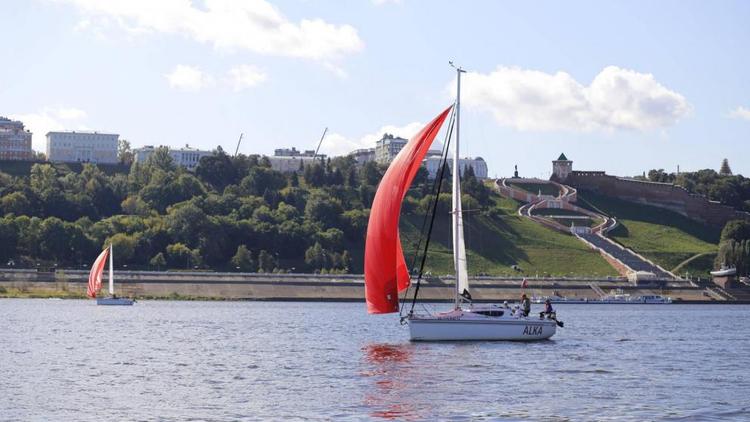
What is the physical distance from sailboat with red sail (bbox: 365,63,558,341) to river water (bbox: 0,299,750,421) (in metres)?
0.82

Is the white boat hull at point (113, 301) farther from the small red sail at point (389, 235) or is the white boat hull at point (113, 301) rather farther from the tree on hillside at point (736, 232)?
the tree on hillside at point (736, 232)

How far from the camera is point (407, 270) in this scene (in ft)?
Answer: 172

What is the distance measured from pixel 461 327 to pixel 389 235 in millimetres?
5432

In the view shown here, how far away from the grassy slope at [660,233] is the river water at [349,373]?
74.6m

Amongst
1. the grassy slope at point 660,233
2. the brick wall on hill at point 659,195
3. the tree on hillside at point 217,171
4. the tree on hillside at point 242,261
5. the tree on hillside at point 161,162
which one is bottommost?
the tree on hillside at point 242,261

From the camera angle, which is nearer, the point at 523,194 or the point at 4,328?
the point at 4,328

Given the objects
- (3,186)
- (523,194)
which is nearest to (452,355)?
Result: (3,186)

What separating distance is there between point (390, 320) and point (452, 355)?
30.4m

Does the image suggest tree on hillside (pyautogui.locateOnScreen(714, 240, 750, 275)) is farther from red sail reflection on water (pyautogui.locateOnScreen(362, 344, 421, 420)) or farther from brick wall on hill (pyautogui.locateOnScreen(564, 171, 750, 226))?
red sail reflection on water (pyautogui.locateOnScreen(362, 344, 421, 420))

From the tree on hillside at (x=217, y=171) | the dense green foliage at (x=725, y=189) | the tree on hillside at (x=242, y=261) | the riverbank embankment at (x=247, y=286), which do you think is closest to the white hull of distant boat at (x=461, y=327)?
the riverbank embankment at (x=247, y=286)

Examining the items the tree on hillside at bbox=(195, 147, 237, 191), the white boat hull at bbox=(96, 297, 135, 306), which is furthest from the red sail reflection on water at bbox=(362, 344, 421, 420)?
the tree on hillside at bbox=(195, 147, 237, 191)

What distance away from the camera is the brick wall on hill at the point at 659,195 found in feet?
574

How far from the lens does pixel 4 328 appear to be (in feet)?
210

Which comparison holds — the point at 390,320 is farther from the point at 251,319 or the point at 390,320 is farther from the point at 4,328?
the point at 4,328
